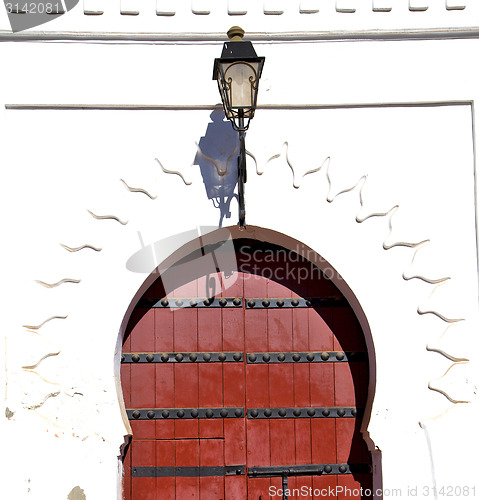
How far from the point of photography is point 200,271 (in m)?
4.12

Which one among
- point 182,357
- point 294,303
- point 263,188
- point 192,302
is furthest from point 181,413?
point 263,188

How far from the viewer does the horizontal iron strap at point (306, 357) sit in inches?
160

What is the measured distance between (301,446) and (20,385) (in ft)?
5.40

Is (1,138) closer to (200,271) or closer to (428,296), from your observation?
(200,271)

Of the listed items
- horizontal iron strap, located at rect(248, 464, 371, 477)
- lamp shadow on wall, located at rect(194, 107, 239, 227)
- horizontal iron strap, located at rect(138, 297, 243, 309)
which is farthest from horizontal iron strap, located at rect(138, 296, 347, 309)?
horizontal iron strap, located at rect(248, 464, 371, 477)

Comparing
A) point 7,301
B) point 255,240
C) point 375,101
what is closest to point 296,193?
point 255,240

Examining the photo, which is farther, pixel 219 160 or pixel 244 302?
pixel 244 302

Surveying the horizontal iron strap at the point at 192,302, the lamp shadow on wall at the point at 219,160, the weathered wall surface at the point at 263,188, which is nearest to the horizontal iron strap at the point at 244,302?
the horizontal iron strap at the point at 192,302

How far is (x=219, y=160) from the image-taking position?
3.93 metres

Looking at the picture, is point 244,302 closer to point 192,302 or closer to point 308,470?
point 192,302

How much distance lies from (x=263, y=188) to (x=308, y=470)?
5.47 ft

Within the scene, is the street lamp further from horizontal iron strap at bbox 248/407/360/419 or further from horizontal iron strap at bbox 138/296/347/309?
horizontal iron strap at bbox 248/407/360/419

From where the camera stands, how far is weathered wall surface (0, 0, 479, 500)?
3768 mm

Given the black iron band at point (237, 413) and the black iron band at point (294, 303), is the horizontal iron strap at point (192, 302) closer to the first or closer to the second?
the black iron band at point (294, 303)
